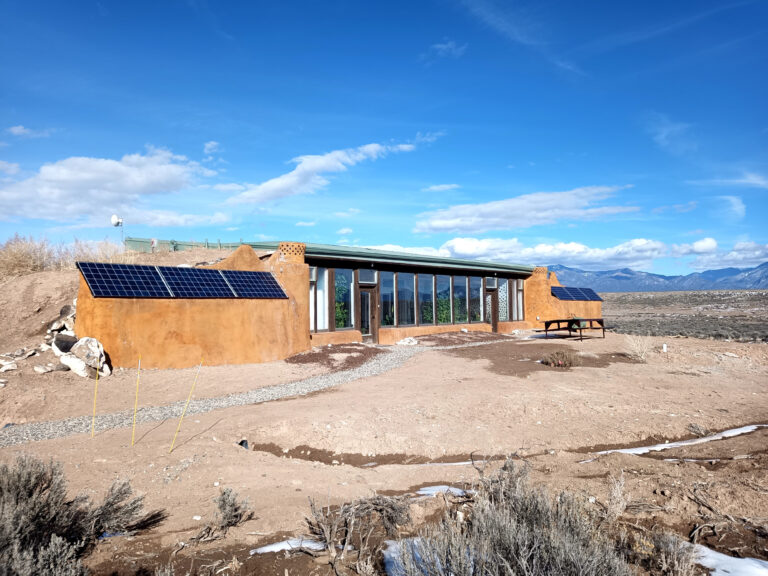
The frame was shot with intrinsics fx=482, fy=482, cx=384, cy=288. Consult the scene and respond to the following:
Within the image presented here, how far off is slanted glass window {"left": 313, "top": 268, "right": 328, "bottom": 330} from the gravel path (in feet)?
12.6

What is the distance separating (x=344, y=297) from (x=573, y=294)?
15.3 metres

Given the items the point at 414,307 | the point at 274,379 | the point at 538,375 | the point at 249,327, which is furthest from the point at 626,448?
the point at 414,307

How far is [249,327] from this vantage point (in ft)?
42.8

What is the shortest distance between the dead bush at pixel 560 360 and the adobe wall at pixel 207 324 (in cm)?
713

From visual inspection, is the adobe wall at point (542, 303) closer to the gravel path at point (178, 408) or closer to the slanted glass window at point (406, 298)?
the slanted glass window at point (406, 298)

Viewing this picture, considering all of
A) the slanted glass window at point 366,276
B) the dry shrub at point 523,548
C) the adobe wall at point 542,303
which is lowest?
the dry shrub at point 523,548

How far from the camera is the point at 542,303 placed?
84.5 ft

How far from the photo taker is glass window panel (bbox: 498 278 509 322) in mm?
24927

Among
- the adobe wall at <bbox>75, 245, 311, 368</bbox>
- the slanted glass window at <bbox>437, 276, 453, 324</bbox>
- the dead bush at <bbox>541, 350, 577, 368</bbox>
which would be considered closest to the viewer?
the adobe wall at <bbox>75, 245, 311, 368</bbox>

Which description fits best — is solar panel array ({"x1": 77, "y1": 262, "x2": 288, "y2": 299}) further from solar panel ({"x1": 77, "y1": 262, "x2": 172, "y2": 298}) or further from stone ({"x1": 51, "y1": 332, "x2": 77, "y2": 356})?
stone ({"x1": 51, "y1": 332, "x2": 77, "y2": 356})

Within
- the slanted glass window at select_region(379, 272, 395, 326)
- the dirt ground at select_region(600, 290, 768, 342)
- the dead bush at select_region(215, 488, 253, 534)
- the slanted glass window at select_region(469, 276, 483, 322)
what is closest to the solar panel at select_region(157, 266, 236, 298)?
the slanted glass window at select_region(379, 272, 395, 326)

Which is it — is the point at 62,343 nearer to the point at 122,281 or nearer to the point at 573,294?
the point at 122,281

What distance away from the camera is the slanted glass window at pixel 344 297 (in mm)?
17516

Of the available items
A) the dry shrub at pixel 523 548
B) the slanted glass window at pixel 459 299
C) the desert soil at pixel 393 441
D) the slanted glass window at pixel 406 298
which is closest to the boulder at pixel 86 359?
the desert soil at pixel 393 441
